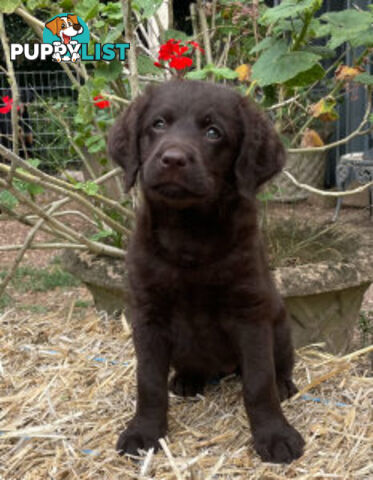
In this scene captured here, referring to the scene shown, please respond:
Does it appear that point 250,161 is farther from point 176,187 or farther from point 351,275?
point 351,275

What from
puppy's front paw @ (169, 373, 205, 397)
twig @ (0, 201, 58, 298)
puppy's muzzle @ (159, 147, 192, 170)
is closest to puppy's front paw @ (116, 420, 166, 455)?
puppy's front paw @ (169, 373, 205, 397)

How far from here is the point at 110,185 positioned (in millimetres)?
5805

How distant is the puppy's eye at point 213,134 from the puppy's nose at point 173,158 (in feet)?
0.63

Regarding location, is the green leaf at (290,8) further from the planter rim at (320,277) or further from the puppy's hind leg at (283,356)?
the planter rim at (320,277)

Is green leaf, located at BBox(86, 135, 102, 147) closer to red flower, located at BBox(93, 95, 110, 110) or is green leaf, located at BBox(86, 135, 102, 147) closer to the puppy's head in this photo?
red flower, located at BBox(93, 95, 110, 110)

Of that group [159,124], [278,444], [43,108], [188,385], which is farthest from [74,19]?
[43,108]

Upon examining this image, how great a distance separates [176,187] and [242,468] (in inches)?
34.7

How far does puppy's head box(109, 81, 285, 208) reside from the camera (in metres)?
1.83

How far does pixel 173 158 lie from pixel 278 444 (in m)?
0.96

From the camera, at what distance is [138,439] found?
2.09 m

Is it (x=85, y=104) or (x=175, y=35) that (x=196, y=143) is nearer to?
(x=85, y=104)

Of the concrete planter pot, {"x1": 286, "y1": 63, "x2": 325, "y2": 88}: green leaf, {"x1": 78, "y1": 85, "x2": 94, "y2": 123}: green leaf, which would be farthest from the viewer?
the concrete planter pot

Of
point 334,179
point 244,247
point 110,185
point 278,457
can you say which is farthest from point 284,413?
point 334,179

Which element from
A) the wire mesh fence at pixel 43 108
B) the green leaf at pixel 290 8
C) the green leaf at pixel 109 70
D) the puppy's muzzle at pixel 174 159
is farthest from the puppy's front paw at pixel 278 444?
the wire mesh fence at pixel 43 108
